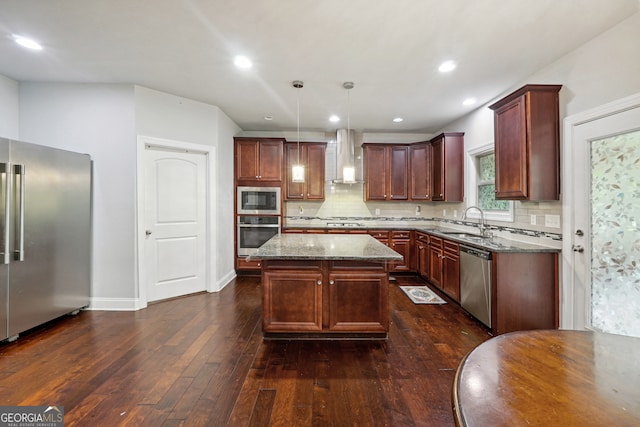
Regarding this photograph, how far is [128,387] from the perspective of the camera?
200 centimetres

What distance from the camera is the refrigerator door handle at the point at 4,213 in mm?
2518

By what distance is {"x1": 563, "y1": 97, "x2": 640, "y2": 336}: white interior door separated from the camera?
2.22 metres

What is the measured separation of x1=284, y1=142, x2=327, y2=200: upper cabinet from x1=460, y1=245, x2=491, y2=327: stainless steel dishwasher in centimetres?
280

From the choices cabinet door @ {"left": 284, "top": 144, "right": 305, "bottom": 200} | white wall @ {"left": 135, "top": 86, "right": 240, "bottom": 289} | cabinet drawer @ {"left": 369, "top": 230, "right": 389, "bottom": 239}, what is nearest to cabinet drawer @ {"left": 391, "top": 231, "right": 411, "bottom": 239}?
cabinet drawer @ {"left": 369, "top": 230, "right": 389, "bottom": 239}

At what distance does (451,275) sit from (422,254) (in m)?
1.04

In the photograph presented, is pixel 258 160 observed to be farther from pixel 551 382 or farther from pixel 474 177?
pixel 551 382

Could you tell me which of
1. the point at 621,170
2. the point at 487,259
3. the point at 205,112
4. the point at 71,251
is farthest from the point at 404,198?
the point at 71,251

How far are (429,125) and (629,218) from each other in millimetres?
3426

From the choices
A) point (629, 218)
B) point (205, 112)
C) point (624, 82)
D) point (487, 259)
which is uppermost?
point (205, 112)

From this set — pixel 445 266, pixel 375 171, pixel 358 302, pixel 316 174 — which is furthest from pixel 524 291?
pixel 316 174

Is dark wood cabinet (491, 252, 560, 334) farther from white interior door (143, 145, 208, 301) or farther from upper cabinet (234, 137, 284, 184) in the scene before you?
white interior door (143, 145, 208, 301)

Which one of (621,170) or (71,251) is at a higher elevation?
(621,170)

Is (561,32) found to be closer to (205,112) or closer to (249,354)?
(249,354)

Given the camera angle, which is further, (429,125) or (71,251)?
(429,125)
